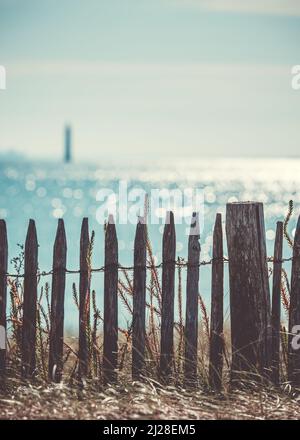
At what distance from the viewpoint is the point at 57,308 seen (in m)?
4.95

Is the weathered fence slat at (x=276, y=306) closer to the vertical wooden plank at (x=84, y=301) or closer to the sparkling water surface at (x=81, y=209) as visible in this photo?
the vertical wooden plank at (x=84, y=301)

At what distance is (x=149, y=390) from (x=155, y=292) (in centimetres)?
66

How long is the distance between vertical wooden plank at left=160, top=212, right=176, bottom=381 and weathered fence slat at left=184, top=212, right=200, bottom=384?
0.10 metres

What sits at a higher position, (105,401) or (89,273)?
(89,273)

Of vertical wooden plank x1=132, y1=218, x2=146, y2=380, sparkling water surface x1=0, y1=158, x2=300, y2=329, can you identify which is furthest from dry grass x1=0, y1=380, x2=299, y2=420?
sparkling water surface x1=0, y1=158, x2=300, y2=329

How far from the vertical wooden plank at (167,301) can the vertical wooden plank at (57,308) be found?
2.12 feet

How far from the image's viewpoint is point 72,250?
34.7m

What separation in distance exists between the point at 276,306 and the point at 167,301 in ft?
2.37

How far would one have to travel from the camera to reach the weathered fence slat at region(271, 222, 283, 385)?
499 cm

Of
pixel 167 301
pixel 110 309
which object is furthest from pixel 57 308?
pixel 167 301
